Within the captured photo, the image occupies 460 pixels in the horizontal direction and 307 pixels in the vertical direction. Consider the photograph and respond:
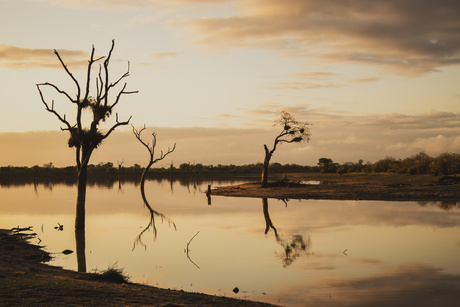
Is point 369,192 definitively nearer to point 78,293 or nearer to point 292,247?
point 292,247

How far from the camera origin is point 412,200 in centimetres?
3866

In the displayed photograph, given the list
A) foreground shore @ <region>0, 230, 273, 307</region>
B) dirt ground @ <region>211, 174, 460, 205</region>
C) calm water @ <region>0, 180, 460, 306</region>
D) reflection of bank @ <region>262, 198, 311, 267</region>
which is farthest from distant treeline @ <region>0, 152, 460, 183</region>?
foreground shore @ <region>0, 230, 273, 307</region>

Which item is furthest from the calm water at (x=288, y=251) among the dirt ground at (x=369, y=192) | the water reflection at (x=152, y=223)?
the dirt ground at (x=369, y=192)

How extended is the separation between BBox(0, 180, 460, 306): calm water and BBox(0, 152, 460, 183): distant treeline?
3254 cm

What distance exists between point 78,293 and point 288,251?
9.86 meters

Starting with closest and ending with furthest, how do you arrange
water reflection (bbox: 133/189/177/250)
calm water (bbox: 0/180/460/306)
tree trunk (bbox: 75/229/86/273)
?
1. calm water (bbox: 0/180/460/306)
2. tree trunk (bbox: 75/229/86/273)
3. water reflection (bbox: 133/189/177/250)

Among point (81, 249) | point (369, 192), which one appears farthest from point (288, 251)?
point (369, 192)

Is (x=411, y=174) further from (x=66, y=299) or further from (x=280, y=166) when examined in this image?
(x=280, y=166)

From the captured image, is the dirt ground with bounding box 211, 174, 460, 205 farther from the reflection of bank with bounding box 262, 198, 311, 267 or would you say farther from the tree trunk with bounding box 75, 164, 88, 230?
the tree trunk with bounding box 75, 164, 88, 230

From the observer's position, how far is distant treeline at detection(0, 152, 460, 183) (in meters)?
64.4

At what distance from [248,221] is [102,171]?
127 m

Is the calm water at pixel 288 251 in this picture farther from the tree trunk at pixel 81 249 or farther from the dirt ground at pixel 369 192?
the dirt ground at pixel 369 192

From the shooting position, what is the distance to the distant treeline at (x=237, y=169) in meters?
64.4

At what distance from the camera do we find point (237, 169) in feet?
506
